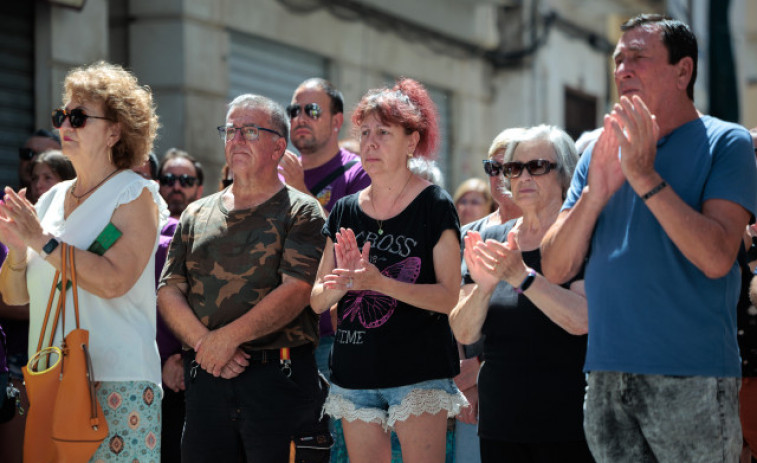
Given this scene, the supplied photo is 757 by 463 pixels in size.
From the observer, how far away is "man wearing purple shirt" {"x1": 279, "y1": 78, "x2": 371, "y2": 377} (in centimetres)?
592

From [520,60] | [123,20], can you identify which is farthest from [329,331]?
[520,60]

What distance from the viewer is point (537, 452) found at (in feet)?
13.4

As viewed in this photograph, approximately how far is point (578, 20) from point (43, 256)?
51.0 ft

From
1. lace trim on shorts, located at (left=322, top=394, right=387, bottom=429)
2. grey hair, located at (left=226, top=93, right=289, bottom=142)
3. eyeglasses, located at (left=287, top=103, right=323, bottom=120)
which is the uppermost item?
eyeglasses, located at (left=287, top=103, right=323, bottom=120)

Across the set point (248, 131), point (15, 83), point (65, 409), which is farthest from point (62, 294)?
point (15, 83)

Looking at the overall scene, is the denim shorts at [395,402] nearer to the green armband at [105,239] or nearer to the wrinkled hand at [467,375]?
the wrinkled hand at [467,375]

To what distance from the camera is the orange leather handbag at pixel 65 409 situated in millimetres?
3992

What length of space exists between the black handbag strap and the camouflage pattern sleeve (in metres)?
1.14

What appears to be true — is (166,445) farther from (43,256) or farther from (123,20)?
(123,20)

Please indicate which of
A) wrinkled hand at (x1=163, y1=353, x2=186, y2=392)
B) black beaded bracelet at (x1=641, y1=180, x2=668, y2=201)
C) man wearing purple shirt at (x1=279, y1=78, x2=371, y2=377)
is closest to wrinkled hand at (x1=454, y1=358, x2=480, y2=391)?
man wearing purple shirt at (x1=279, y1=78, x2=371, y2=377)

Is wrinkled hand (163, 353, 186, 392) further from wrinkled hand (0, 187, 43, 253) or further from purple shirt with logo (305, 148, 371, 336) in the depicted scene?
wrinkled hand (0, 187, 43, 253)

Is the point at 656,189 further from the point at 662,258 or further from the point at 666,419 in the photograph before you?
the point at 666,419

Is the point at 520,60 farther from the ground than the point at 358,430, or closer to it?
farther from the ground

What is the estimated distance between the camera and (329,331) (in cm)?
555
